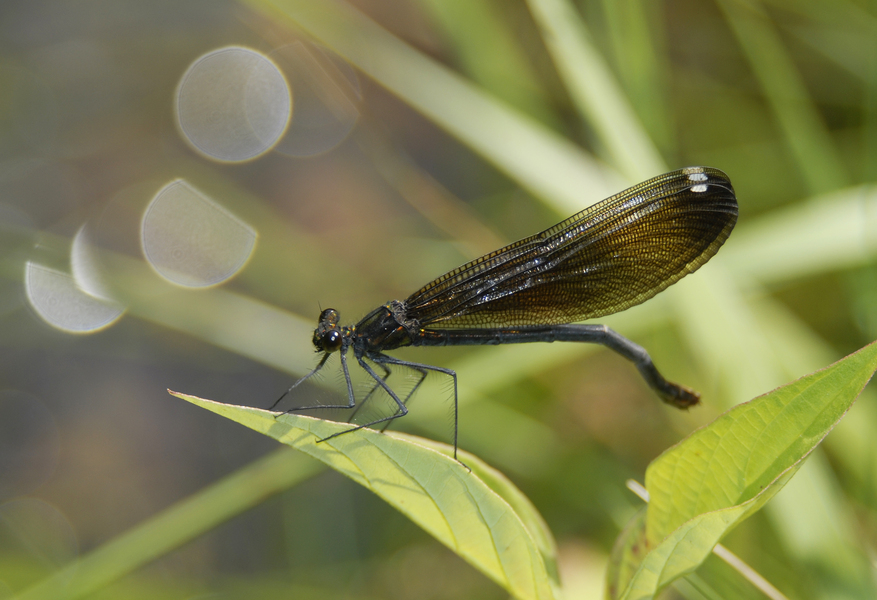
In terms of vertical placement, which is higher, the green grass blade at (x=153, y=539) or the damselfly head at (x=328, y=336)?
the damselfly head at (x=328, y=336)

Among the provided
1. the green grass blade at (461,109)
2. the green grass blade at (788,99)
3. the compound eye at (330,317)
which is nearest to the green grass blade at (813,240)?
the green grass blade at (788,99)

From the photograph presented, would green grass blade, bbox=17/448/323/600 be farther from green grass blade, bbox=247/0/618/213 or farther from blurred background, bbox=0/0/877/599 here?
green grass blade, bbox=247/0/618/213

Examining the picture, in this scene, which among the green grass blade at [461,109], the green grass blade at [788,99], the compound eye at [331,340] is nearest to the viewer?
the compound eye at [331,340]

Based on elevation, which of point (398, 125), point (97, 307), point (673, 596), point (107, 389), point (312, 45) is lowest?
point (673, 596)

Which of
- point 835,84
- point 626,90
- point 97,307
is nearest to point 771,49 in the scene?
point 835,84

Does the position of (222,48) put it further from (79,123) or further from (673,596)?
(673,596)

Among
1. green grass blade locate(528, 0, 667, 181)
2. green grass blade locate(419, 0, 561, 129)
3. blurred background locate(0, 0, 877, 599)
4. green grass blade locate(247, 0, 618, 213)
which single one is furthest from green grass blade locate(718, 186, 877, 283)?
green grass blade locate(419, 0, 561, 129)

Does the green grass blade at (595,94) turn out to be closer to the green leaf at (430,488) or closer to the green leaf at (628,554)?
the green leaf at (628,554)
